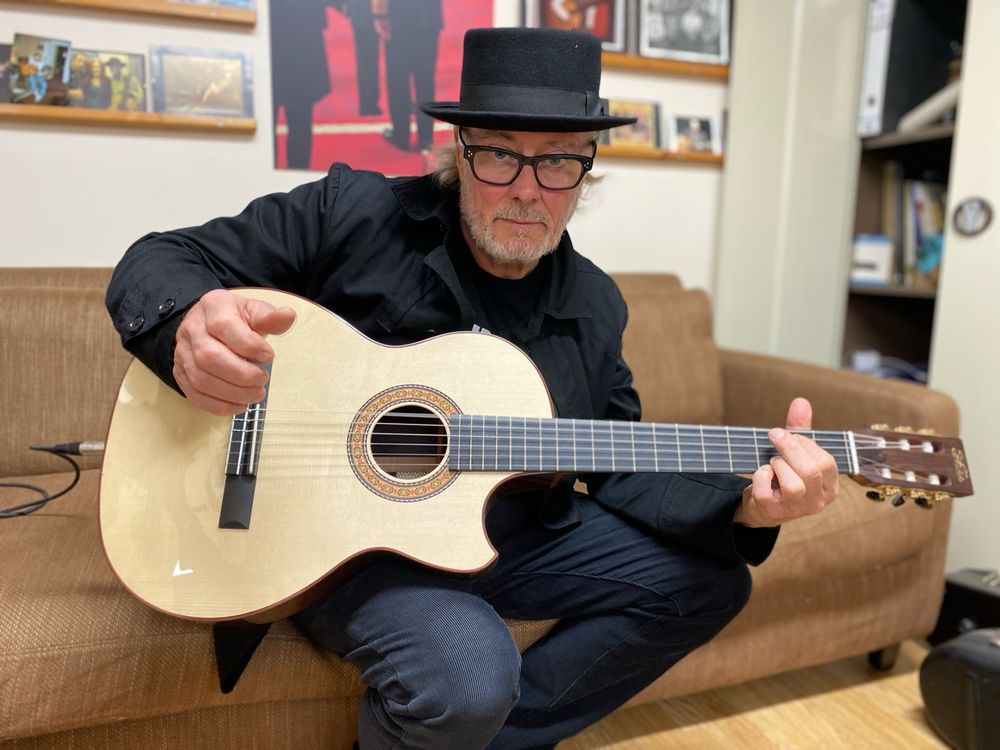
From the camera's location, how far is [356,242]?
1.17m

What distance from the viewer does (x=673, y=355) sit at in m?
2.02

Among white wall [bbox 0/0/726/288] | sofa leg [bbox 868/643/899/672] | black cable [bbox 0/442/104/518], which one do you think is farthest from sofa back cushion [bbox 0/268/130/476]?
sofa leg [bbox 868/643/899/672]

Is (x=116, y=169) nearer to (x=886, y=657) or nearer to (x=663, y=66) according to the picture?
(x=663, y=66)

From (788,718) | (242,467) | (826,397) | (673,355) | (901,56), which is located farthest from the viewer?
(901,56)

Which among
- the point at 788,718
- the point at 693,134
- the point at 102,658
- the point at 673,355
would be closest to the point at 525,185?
the point at 102,658

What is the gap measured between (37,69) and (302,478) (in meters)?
1.27

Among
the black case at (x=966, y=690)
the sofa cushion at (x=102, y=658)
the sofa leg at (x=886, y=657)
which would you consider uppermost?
the sofa cushion at (x=102, y=658)

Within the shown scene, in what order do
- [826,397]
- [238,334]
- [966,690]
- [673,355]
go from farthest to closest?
1. [673,355]
2. [826,397]
3. [966,690]
4. [238,334]

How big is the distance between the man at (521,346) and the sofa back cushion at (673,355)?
68 cm

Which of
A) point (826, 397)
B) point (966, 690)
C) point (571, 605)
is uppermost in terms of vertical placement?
point (826, 397)

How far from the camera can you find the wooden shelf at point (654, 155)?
2.20 m

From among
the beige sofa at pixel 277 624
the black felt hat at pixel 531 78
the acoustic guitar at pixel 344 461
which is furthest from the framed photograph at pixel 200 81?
the acoustic guitar at pixel 344 461

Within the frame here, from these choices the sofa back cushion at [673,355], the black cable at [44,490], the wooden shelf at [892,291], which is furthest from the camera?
the wooden shelf at [892,291]

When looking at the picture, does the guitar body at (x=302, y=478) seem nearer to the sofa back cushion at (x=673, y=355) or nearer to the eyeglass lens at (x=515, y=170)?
the eyeglass lens at (x=515, y=170)
